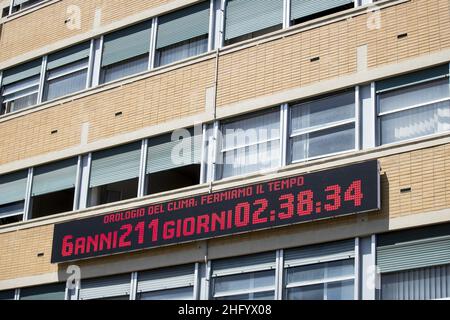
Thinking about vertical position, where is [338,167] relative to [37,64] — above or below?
below

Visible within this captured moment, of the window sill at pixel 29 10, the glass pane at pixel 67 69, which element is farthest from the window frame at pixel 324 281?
the window sill at pixel 29 10

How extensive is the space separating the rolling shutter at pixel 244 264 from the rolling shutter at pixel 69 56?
23.5 ft

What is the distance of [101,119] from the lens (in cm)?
2161

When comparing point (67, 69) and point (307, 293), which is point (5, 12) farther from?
point (307, 293)

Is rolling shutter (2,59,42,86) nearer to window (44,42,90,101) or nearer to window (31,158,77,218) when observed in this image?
window (44,42,90,101)

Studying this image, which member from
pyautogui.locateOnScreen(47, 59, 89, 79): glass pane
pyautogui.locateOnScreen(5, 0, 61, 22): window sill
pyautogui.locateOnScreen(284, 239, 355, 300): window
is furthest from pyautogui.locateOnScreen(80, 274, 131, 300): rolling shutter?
pyautogui.locateOnScreen(5, 0, 61, 22): window sill

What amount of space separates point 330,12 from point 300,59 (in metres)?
1.16

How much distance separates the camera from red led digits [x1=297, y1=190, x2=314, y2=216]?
56.2 ft

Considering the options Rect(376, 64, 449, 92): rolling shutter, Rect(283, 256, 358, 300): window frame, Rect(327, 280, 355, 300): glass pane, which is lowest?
Rect(327, 280, 355, 300): glass pane

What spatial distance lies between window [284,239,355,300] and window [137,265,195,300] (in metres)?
2.18

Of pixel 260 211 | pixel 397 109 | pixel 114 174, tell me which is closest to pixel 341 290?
pixel 260 211

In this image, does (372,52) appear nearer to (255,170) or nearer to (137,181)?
(255,170)

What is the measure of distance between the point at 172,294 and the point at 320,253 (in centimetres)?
330

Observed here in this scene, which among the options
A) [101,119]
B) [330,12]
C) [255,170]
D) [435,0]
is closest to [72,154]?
[101,119]
